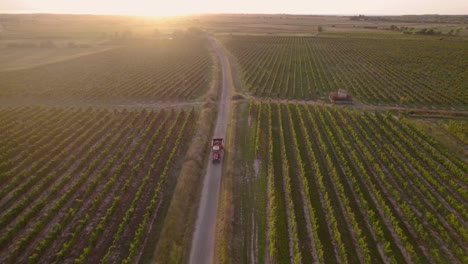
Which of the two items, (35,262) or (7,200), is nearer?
(35,262)

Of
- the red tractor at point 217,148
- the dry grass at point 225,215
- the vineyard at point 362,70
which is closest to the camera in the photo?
the dry grass at point 225,215

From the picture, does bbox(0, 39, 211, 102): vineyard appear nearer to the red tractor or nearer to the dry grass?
the red tractor

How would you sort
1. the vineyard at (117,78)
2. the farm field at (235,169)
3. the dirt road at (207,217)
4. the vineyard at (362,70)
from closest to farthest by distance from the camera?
the dirt road at (207,217) → the farm field at (235,169) → the vineyard at (117,78) → the vineyard at (362,70)

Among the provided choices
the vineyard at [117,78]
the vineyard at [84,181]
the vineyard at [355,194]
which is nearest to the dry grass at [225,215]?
the vineyard at [355,194]

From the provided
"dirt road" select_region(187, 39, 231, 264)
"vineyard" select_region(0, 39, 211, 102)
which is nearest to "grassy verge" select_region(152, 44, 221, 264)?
"dirt road" select_region(187, 39, 231, 264)

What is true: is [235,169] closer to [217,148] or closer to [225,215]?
[217,148]

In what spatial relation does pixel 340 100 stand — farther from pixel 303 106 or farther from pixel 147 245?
pixel 147 245

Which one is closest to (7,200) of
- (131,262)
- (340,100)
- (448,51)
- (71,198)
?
(71,198)

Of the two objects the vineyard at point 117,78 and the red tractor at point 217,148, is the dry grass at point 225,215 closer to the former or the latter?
the red tractor at point 217,148
